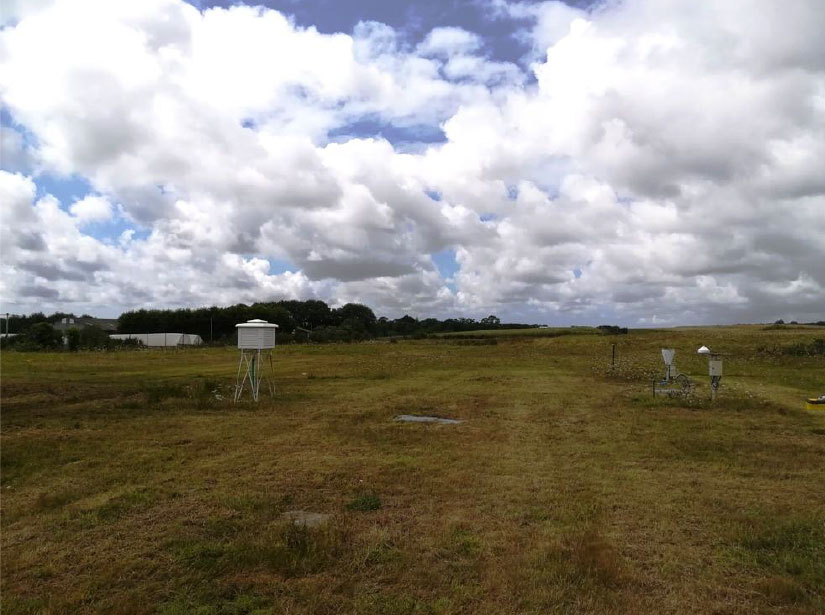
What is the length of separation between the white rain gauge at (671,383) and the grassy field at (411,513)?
4355 mm

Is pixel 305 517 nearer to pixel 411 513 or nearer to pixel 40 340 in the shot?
pixel 411 513

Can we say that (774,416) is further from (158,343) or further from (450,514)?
(158,343)

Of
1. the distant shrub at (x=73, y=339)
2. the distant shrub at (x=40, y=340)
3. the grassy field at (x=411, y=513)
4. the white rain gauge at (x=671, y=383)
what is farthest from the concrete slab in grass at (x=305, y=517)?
the distant shrub at (x=40, y=340)

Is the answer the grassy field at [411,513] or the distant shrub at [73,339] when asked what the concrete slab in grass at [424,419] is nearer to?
the grassy field at [411,513]

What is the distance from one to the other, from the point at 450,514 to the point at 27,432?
9.26 metres

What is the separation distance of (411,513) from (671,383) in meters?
18.0

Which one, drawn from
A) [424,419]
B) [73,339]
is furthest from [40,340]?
[424,419]

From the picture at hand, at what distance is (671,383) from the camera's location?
21.8 metres

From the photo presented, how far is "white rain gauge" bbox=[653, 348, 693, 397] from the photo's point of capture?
18.5 meters

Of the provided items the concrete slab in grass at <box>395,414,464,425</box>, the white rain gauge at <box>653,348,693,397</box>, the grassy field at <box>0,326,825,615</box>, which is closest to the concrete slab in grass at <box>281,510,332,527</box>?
the grassy field at <box>0,326,825,615</box>

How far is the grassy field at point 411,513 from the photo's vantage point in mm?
4500

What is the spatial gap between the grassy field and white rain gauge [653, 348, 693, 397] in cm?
436

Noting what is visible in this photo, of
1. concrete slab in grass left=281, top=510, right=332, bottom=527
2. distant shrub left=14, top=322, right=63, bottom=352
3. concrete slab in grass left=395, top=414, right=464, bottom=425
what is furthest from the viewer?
distant shrub left=14, top=322, right=63, bottom=352

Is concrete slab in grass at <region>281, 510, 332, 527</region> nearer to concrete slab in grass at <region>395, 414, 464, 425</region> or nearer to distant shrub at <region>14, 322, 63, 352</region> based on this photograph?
concrete slab in grass at <region>395, 414, 464, 425</region>
